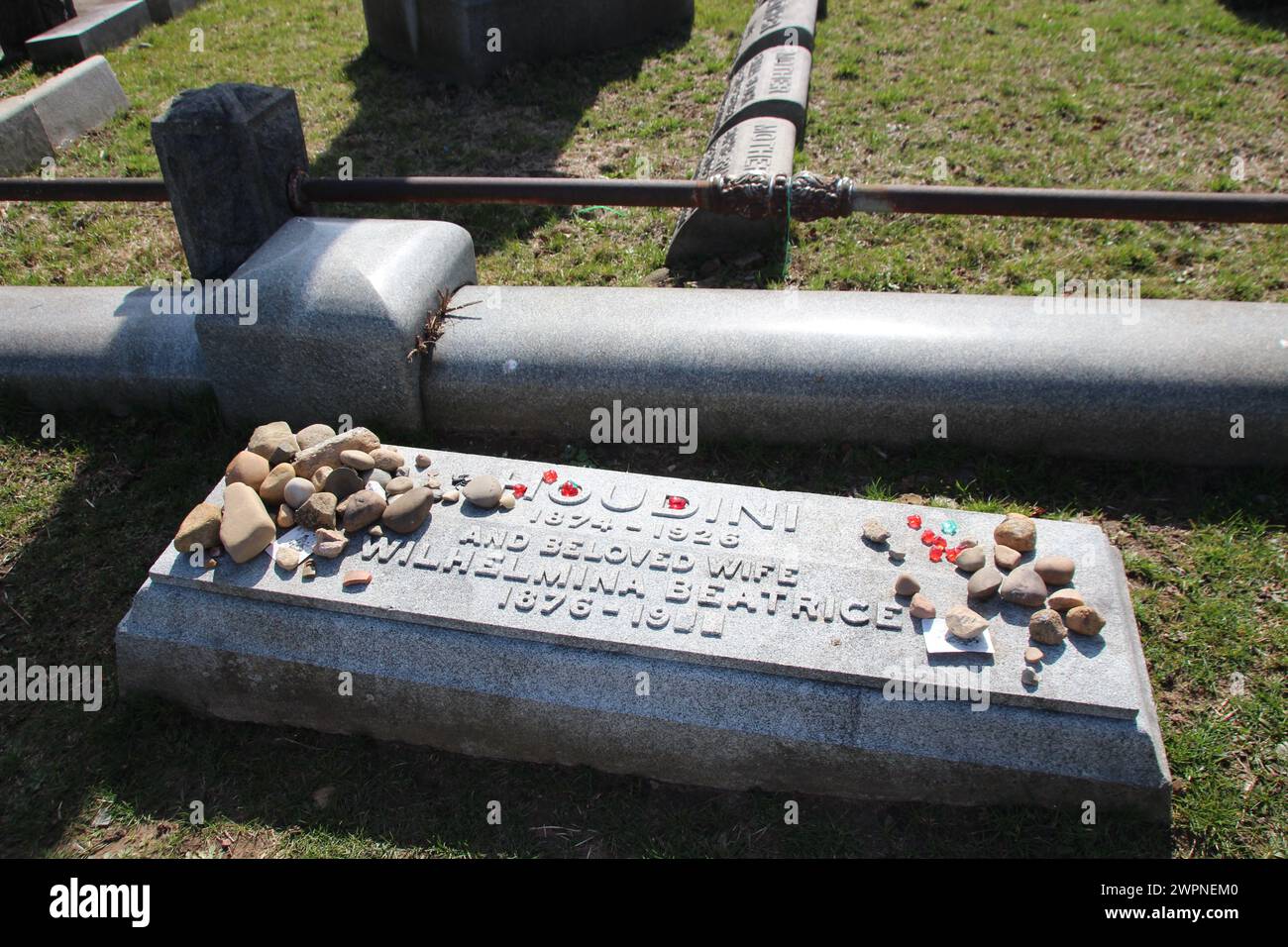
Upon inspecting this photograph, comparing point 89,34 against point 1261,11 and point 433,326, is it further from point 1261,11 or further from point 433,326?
point 1261,11

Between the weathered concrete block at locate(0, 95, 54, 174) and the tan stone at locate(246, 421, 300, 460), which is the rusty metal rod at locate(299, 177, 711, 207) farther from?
the weathered concrete block at locate(0, 95, 54, 174)

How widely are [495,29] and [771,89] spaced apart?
273 centimetres

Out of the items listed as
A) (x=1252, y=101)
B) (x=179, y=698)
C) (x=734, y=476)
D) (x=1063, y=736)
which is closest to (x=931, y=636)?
(x=1063, y=736)

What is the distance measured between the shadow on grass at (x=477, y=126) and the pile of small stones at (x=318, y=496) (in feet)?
8.87

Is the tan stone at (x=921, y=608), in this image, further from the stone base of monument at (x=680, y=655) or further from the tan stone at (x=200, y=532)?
the tan stone at (x=200, y=532)

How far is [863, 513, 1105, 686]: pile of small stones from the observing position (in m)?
3.07

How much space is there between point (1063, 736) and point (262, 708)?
269 cm

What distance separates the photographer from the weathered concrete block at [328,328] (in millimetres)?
4211

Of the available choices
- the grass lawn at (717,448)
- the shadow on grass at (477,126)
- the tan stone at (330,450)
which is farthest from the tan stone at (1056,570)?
the shadow on grass at (477,126)

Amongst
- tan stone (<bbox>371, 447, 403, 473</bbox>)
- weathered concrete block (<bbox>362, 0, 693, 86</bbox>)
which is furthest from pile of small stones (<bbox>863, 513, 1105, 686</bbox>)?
weathered concrete block (<bbox>362, 0, 693, 86</bbox>)

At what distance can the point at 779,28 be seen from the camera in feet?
25.6

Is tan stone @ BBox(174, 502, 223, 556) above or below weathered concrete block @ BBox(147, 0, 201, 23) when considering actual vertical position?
below

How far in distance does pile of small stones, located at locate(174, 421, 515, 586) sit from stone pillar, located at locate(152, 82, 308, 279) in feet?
4.01

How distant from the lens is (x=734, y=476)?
4324 mm
